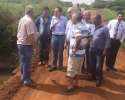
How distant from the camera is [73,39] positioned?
17.5ft

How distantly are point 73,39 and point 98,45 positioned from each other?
1092mm

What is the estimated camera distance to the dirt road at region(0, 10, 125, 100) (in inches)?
217

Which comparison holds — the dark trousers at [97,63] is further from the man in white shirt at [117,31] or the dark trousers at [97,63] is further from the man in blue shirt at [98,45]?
the man in white shirt at [117,31]

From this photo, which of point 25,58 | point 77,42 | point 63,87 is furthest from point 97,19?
point 25,58

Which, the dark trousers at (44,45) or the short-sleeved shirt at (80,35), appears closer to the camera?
the short-sleeved shirt at (80,35)

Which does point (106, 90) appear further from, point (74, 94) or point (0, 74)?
point (0, 74)

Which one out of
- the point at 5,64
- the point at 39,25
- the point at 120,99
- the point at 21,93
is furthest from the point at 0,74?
the point at 120,99

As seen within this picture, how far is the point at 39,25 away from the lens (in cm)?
718

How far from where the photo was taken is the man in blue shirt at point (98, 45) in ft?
19.6

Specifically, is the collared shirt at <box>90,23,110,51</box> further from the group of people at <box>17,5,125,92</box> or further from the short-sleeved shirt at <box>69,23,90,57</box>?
the short-sleeved shirt at <box>69,23,90,57</box>

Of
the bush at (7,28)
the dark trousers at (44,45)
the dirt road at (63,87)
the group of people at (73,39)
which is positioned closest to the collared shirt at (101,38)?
the group of people at (73,39)

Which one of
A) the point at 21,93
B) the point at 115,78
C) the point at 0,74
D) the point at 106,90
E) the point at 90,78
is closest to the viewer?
the point at 21,93

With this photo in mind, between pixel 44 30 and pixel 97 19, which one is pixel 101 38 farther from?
pixel 44 30

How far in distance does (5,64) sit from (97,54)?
398 inches
